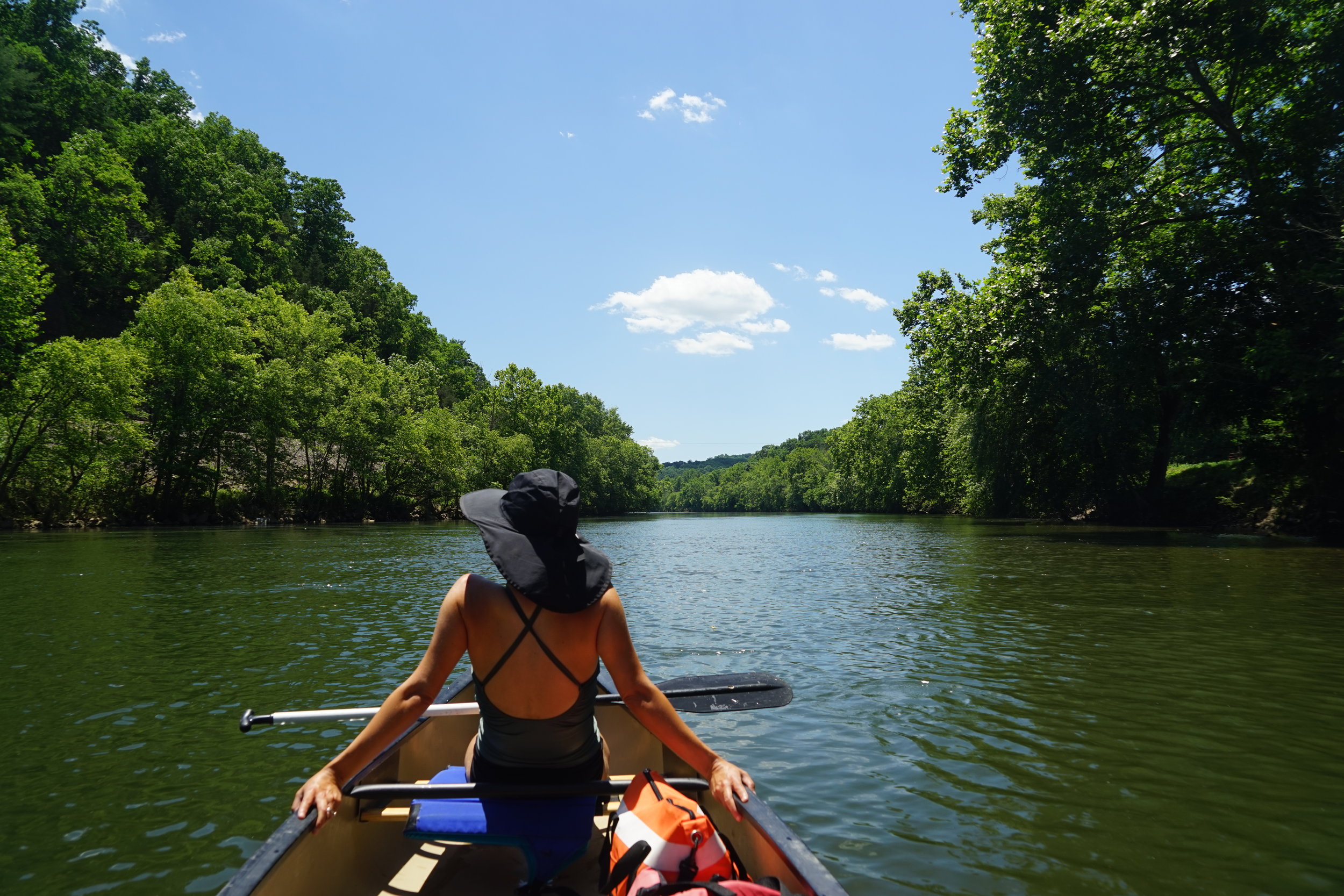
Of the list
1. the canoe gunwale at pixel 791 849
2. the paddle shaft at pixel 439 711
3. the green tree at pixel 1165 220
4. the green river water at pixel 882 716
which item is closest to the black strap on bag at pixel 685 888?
the canoe gunwale at pixel 791 849

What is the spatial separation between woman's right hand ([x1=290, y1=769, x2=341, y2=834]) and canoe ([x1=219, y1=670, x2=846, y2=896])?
0.04m

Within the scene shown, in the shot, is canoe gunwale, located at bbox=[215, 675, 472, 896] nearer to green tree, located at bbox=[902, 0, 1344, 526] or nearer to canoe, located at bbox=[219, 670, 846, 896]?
canoe, located at bbox=[219, 670, 846, 896]

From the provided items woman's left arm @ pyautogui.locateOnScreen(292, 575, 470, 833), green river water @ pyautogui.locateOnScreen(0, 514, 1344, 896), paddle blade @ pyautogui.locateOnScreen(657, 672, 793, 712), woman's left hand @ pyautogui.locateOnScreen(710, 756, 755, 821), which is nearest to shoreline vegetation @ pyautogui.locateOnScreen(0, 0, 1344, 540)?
green river water @ pyautogui.locateOnScreen(0, 514, 1344, 896)

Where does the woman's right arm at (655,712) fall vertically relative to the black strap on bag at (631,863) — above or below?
above

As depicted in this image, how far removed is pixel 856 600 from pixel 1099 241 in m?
16.8

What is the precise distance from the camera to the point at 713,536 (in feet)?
148

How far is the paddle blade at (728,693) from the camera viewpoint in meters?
4.73

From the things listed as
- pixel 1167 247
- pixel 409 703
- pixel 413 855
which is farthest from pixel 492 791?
pixel 1167 247

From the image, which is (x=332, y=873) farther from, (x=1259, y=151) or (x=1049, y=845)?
(x=1259, y=151)

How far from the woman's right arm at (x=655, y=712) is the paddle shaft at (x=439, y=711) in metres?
0.74

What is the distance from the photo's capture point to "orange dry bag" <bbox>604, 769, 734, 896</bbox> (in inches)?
94.7

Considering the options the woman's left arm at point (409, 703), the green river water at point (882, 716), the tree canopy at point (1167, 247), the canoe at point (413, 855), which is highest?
the tree canopy at point (1167, 247)

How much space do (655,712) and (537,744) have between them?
53 centimetres

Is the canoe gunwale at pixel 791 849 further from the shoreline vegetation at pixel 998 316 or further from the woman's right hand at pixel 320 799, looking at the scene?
the shoreline vegetation at pixel 998 316
